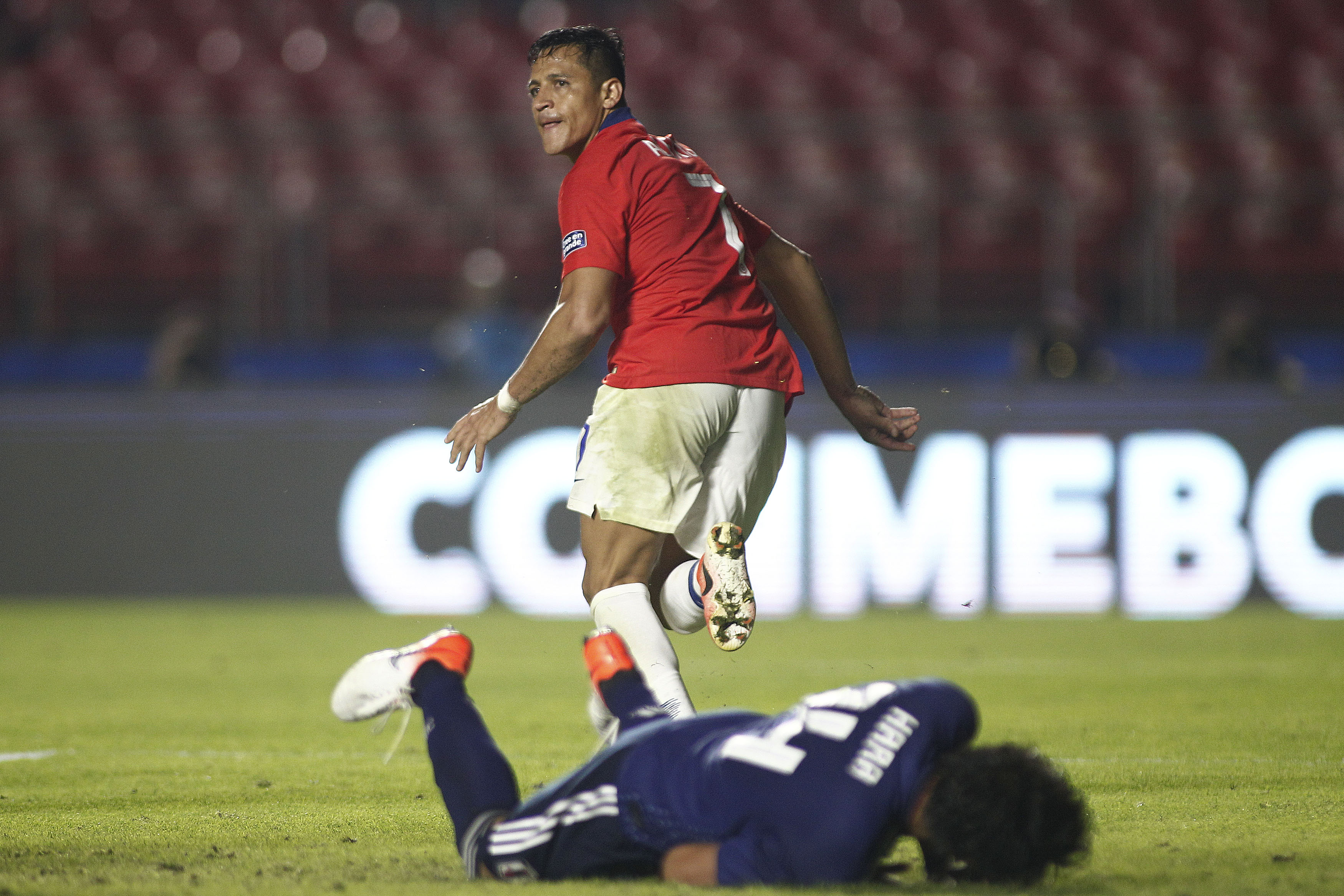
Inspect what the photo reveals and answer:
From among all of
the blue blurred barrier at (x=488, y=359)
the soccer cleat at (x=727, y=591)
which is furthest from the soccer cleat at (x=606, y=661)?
the blue blurred barrier at (x=488, y=359)

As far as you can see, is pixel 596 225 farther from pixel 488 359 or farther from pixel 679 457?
pixel 488 359

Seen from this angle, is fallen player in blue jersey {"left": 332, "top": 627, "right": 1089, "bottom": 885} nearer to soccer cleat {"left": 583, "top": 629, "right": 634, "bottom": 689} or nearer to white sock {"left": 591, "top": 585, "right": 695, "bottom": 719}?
soccer cleat {"left": 583, "top": 629, "right": 634, "bottom": 689}

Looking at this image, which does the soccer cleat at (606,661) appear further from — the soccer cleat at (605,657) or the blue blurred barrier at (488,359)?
the blue blurred barrier at (488,359)

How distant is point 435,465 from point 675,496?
537 cm

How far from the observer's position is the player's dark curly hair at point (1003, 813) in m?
2.47

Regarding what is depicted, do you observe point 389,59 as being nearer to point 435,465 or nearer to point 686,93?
point 686,93

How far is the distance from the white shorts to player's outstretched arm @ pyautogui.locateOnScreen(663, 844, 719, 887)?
1.02m

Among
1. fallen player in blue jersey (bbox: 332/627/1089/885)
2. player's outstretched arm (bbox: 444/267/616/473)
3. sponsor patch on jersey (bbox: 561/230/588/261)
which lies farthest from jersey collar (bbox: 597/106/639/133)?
fallen player in blue jersey (bbox: 332/627/1089/885)

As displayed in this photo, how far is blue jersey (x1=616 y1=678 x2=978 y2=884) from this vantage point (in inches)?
98.7

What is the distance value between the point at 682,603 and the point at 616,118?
117cm

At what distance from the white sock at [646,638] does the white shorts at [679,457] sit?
0.56 feet

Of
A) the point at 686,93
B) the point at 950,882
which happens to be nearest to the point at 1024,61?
the point at 686,93

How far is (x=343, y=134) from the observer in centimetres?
1198

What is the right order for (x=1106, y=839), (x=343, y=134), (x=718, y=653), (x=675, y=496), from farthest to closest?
(x=343, y=134)
(x=718, y=653)
(x=675, y=496)
(x=1106, y=839)
